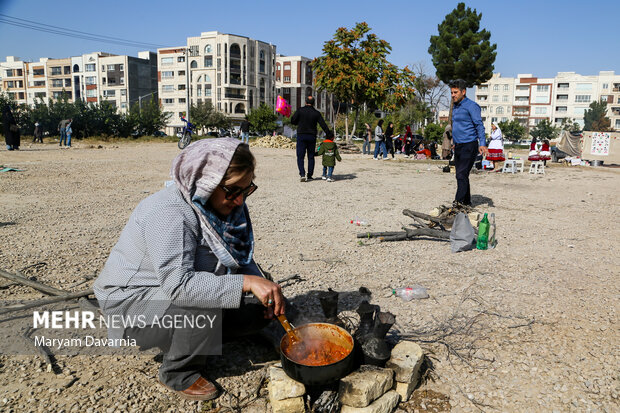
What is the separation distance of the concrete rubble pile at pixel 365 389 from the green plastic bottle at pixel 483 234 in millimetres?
2830

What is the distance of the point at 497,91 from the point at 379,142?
9290cm

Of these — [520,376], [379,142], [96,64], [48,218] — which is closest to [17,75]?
[96,64]

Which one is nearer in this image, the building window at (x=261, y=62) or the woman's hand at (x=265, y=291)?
the woman's hand at (x=265, y=291)

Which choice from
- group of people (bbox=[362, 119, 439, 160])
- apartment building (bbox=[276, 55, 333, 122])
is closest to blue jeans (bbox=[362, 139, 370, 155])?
group of people (bbox=[362, 119, 439, 160])

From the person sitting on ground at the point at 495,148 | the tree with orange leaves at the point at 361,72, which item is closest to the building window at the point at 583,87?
the tree with orange leaves at the point at 361,72

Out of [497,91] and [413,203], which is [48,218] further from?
[497,91]

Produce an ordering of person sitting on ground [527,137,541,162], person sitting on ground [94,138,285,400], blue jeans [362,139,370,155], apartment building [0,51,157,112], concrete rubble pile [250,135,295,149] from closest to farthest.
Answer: person sitting on ground [94,138,285,400] < person sitting on ground [527,137,541,162] < blue jeans [362,139,370,155] < concrete rubble pile [250,135,295,149] < apartment building [0,51,157,112]

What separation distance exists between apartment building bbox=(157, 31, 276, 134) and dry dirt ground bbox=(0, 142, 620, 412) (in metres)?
67.2

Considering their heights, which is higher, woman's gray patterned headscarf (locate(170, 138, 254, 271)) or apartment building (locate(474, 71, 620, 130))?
apartment building (locate(474, 71, 620, 130))

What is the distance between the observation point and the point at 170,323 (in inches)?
81.3

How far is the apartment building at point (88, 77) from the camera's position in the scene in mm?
76750

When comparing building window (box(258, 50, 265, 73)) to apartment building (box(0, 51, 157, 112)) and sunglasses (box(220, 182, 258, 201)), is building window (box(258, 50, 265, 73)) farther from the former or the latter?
sunglasses (box(220, 182, 258, 201))

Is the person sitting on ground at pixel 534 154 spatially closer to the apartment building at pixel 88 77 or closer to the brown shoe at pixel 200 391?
the brown shoe at pixel 200 391

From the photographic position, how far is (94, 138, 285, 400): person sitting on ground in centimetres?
196
